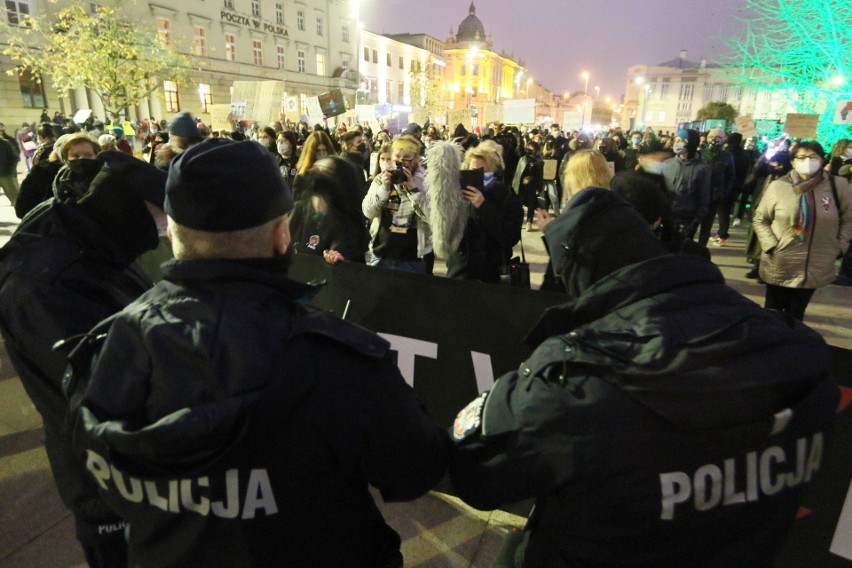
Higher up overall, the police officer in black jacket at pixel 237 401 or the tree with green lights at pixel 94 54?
the tree with green lights at pixel 94 54

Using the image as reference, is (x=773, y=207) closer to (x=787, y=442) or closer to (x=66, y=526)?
(x=787, y=442)

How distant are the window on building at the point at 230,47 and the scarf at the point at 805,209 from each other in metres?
42.2

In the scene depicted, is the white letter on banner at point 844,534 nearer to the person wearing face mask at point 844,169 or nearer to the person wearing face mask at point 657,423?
the person wearing face mask at point 657,423

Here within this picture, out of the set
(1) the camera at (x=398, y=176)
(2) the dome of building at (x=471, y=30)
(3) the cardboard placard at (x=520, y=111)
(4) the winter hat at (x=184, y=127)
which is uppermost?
(2) the dome of building at (x=471, y=30)

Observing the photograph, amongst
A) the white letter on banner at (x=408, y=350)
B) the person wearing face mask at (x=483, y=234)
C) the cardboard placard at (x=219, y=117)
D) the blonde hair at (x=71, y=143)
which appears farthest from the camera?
the cardboard placard at (x=219, y=117)

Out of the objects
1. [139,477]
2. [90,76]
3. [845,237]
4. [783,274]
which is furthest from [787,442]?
[90,76]

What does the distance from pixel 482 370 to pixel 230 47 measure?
43743 millimetres

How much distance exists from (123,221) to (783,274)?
16.6 ft

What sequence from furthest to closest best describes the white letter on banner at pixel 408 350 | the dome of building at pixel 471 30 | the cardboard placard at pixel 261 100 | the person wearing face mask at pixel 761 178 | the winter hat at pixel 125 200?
the dome of building at pixel 471 30 → the cardboard placard at pixel 261 100 → the person wearing face mask at pixel 761 178 → the white letter on banner at pixel 408 350 → the winter hat at pixel 125 200

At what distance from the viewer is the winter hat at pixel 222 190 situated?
1.16 meters

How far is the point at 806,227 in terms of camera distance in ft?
15.0

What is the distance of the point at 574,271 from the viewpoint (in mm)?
1529

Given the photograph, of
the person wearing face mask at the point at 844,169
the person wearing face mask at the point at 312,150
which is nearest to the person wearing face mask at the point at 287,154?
the person wearing face mask at the point at 312,150

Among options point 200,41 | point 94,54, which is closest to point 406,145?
point 94,54
